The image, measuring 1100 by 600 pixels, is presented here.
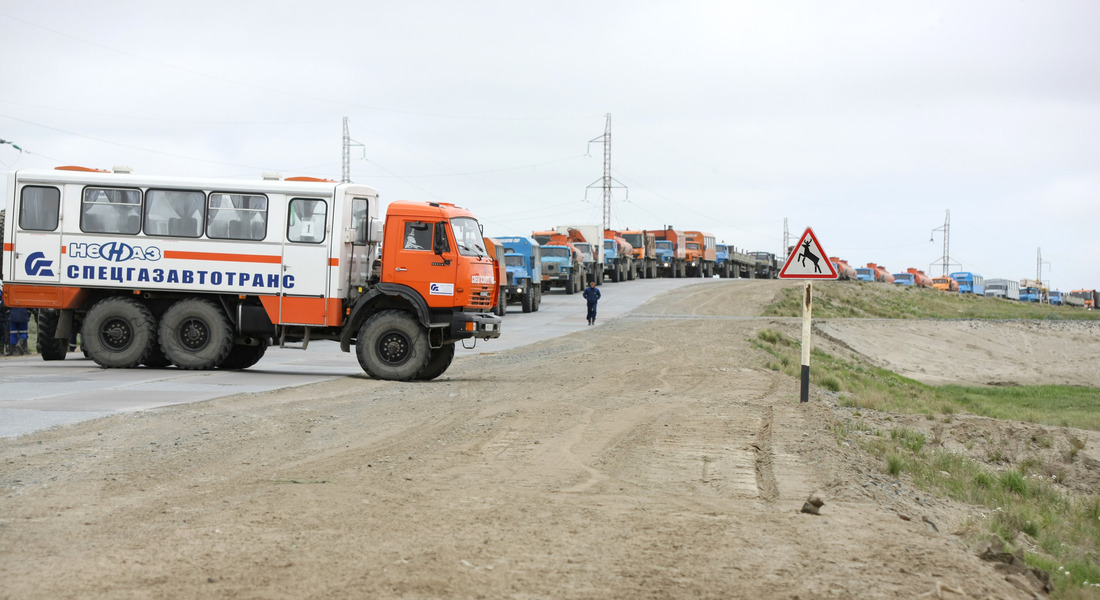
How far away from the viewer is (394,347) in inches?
694

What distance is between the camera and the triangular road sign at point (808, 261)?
14.9m

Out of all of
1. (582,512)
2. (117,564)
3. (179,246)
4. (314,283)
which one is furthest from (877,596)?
(179,246)

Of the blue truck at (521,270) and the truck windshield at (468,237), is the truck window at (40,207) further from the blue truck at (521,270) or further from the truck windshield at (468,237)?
the blue truck at (521,270)

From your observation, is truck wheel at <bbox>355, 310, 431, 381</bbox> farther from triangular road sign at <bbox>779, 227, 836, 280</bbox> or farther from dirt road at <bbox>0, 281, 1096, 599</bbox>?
triangular road sign at <bbox>779, 227, 836, 280</bbox>

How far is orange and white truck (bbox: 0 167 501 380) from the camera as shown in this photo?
17703 millimetres

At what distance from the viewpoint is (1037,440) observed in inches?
634

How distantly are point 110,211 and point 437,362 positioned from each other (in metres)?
6.32

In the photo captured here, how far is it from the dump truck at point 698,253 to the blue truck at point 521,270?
31.4 m

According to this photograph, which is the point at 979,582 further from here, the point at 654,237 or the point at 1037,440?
the point at 654,237

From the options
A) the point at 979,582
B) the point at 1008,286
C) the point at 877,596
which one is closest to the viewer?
the point at 877,596

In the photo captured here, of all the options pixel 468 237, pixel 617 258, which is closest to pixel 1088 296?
pixel 617 258

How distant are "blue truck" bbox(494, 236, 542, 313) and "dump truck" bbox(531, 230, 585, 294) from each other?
8.02 meters

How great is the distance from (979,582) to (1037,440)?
11860mm

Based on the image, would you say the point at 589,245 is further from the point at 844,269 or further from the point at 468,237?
the point at 468,237
